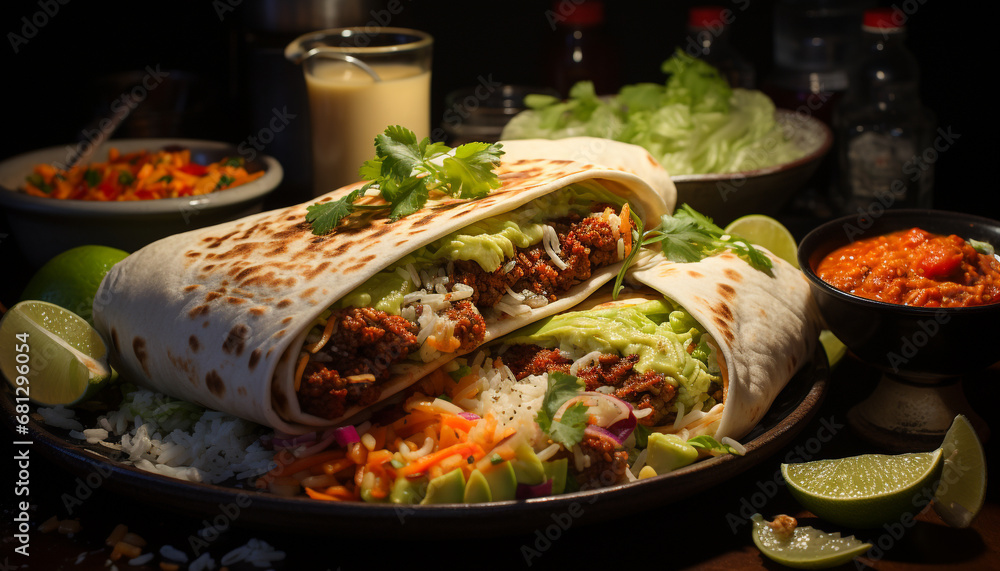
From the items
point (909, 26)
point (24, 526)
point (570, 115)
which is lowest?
point (24, 526)

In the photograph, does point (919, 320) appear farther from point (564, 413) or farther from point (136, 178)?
point (136, 178)

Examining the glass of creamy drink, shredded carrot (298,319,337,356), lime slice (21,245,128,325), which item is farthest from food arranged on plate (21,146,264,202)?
shredded carrot (298,319,337,356)

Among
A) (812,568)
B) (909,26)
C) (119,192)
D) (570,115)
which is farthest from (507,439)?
(909,26)

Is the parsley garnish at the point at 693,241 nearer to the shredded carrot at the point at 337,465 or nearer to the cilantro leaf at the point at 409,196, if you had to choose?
the cilantro leaf at the point at 409,196

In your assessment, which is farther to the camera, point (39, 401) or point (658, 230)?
point (658, 230)

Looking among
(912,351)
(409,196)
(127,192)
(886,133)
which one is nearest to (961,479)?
(912,351)

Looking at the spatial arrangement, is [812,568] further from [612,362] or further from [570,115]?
[570,115]
